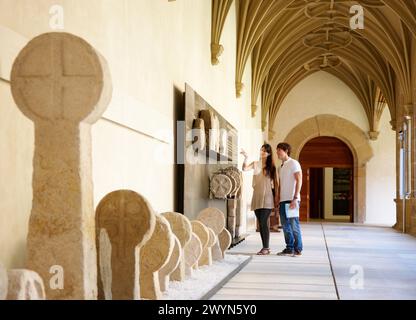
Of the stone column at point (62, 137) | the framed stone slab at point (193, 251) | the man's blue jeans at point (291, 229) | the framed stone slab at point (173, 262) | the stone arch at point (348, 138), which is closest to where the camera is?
the stone column at point (62, 137)

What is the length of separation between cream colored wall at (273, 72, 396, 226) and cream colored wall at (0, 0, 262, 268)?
13193 mm

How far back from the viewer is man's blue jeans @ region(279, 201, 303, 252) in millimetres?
7961

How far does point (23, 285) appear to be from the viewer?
95.7 inches

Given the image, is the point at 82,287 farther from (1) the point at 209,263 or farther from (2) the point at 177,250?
(1) the point at 209,263

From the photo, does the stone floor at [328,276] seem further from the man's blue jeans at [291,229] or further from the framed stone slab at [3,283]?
the framed stone slab at [3,283]

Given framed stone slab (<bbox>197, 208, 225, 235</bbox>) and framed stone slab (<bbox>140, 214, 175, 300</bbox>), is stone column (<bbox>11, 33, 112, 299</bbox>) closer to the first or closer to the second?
framed stone slab (<bbox>140, 214, 175, 300</bbox>)

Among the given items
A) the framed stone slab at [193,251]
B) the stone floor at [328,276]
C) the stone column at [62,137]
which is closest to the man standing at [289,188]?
the stone floor at [328,276]

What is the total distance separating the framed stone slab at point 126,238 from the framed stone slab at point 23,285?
38.3 inches

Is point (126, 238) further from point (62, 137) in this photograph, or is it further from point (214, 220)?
point (214, 220)

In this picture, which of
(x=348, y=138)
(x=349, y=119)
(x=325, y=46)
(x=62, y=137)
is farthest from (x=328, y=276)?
(x=349, y=119)

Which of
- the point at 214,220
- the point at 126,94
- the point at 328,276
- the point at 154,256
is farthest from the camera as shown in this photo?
the point at 214,220

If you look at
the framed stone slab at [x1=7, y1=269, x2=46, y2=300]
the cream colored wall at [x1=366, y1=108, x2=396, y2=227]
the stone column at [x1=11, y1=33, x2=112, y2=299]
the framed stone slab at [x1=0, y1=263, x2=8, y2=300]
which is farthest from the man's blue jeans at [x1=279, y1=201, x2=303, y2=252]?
the cream colored wall at [x1=366, y1=108, x2=396, y2=227]

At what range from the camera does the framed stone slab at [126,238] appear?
3.49 m

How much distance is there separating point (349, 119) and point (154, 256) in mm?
18832
